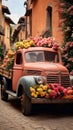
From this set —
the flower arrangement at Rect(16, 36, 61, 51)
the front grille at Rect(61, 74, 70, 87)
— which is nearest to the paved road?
the front grille at Rect(61, 74, 70, 87)

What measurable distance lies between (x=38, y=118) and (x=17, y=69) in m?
2.60

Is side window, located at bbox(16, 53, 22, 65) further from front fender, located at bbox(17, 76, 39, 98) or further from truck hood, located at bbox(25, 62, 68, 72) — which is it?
front fender, located at bbox(17, 76, 39, 98)

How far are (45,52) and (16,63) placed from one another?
110cm

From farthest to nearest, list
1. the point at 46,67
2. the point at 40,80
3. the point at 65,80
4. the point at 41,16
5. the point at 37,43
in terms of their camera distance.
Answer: the point at 41,16
the point at 37,43
the point at 46,67
the point at 65,80
the point at 40,80

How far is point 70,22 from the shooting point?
587 inches

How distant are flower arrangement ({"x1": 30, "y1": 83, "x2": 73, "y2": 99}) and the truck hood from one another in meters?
0.83

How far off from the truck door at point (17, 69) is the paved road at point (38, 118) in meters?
0.79

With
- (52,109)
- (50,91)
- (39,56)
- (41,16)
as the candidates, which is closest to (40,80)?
(50,91)

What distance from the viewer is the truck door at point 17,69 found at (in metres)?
12.8

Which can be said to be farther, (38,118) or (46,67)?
(46,67)

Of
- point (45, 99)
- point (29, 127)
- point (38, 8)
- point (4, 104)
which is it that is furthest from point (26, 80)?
point (38, 8)

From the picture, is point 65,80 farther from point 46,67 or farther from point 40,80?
point 40,80

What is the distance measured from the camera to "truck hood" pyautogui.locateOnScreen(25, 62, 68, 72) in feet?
38.8

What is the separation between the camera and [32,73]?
1221cm
